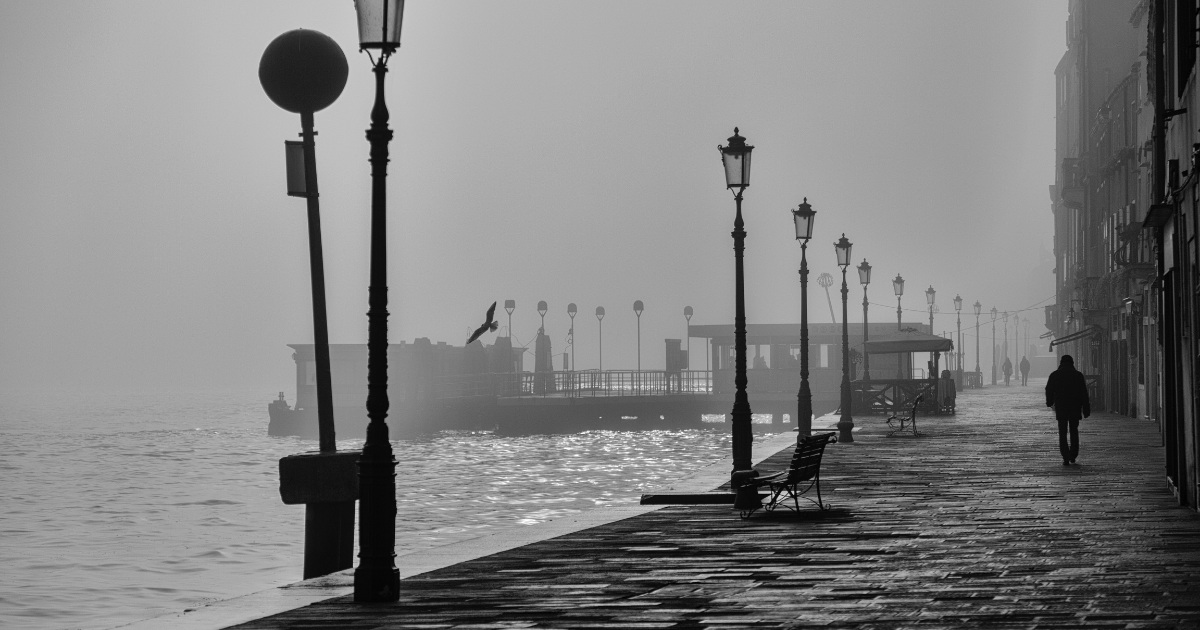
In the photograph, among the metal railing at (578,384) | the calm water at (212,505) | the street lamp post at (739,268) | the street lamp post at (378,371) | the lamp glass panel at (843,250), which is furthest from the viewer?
the metal railing at (578,384)

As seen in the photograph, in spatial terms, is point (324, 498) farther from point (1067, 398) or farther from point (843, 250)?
point (843, 250)

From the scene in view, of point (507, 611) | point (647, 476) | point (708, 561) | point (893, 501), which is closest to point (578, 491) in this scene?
point (647, 476)

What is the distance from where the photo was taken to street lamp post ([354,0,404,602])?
352 inches

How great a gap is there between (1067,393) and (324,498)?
482 inches

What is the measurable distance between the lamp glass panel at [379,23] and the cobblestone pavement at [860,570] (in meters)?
3.54

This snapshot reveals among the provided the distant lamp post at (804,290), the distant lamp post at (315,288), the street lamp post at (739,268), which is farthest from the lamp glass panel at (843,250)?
the distant lamp post at (315,288)

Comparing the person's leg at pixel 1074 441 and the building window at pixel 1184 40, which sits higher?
the building window at pixel 1184 40

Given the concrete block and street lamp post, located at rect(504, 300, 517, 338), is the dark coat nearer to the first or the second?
the concrete block

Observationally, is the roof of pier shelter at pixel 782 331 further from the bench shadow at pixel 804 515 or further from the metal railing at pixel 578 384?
the bench shadow at pixel 804 515

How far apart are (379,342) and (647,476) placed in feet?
105

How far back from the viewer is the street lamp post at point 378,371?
29.3 ft

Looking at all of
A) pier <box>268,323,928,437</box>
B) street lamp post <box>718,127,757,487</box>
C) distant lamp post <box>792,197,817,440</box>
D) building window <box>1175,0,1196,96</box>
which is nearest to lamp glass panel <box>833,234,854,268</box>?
distant lamp post <box>792,197,817,440</box>

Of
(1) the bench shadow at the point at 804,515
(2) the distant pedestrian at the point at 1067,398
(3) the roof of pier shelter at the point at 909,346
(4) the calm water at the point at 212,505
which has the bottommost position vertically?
(4) the calm water at the point at 212,505

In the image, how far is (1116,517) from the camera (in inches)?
526
